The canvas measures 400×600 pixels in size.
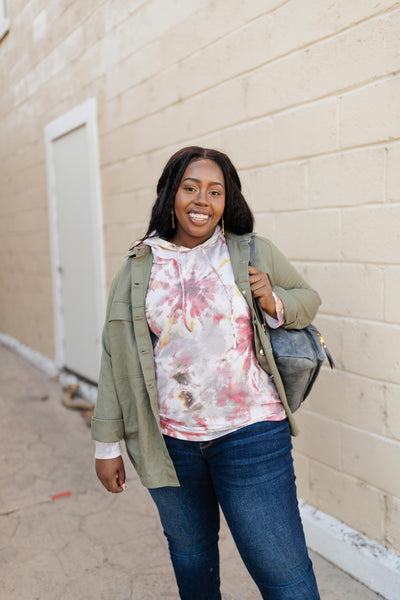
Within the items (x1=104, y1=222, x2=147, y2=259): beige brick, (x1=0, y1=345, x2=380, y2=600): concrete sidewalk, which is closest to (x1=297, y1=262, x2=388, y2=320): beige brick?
(x1=0, y1=345, x2=380, y2=600): concrete sidewalk

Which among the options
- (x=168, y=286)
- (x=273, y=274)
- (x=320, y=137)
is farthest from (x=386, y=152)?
(x=168, y=286)

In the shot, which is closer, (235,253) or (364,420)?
(235,253)

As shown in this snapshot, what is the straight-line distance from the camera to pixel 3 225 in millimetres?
8141

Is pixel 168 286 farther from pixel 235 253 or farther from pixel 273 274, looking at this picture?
pixel 273 274

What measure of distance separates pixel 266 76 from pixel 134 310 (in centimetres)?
171

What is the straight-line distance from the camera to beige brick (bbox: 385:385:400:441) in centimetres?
241

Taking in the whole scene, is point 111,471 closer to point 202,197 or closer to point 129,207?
point 202,197

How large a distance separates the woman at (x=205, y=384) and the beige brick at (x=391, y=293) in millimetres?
574

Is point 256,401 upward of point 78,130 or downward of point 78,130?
downward

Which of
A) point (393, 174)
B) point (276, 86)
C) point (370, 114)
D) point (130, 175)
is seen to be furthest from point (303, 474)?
point (130, 175)

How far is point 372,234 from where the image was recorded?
2.43m

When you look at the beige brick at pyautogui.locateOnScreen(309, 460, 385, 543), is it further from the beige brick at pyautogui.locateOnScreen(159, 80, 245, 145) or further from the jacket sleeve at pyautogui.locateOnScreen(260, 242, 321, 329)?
the beige brick at pyautogui.locateOnScreen(159, 80, 245, 145)

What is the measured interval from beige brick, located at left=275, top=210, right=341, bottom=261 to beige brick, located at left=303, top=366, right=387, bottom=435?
42cm

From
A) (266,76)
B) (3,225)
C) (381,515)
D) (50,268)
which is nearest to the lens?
(381,515)
